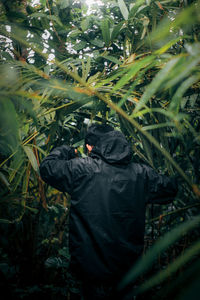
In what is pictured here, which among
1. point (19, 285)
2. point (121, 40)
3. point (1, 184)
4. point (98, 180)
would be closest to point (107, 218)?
point (98, 180)

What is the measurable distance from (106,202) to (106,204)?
1 cm

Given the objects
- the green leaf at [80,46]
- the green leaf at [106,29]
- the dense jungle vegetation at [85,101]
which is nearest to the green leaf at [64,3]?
the dense jungle vegetation at [85,101]

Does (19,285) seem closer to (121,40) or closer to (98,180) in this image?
(98,180)

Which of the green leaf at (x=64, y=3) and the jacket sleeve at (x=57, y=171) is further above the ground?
the green leaf at (x=64, y=3)

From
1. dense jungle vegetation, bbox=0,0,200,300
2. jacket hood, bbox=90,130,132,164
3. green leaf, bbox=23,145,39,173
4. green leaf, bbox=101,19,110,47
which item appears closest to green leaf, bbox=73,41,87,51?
dense jungle vegetation, bbox=0,0,200,300

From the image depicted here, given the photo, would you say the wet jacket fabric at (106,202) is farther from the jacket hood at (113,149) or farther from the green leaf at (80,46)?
the green leaf at (80,46)

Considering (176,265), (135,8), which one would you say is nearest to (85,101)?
(135,8)

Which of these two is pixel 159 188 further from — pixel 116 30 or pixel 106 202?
pixel 116 30

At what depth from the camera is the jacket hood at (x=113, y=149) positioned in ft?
3.41

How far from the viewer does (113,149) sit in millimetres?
1061

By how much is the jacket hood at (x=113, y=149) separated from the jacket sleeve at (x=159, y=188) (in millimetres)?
169

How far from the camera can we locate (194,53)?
0.35 m

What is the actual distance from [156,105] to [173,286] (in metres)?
0.90

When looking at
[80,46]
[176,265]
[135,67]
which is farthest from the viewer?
[80,46]
